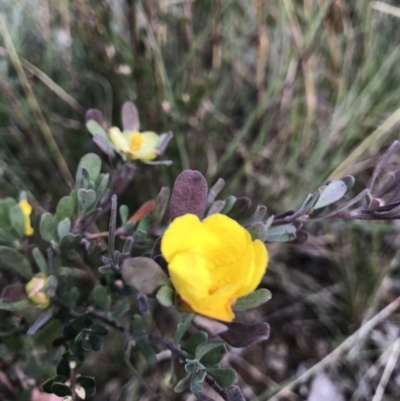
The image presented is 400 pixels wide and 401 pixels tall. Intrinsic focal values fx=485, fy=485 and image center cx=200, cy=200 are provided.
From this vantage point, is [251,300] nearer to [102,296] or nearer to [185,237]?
[185,237]

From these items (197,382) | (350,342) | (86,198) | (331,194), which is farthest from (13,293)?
(350,342)

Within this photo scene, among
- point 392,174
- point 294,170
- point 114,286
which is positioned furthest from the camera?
point 294,170

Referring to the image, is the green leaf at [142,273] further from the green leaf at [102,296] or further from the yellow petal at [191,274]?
the green leaf at [102,296]

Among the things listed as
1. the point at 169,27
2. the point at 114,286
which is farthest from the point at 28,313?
the point at 169,27

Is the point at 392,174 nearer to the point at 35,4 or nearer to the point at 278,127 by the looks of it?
the point at 278,127

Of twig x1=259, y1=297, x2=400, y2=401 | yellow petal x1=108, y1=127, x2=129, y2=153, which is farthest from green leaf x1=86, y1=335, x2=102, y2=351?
twig x1=259, y1=297, x2=400, y2=401

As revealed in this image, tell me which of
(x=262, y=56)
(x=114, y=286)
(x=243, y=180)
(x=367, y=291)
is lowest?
(x=367, y=291)

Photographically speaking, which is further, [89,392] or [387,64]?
[387,64]
